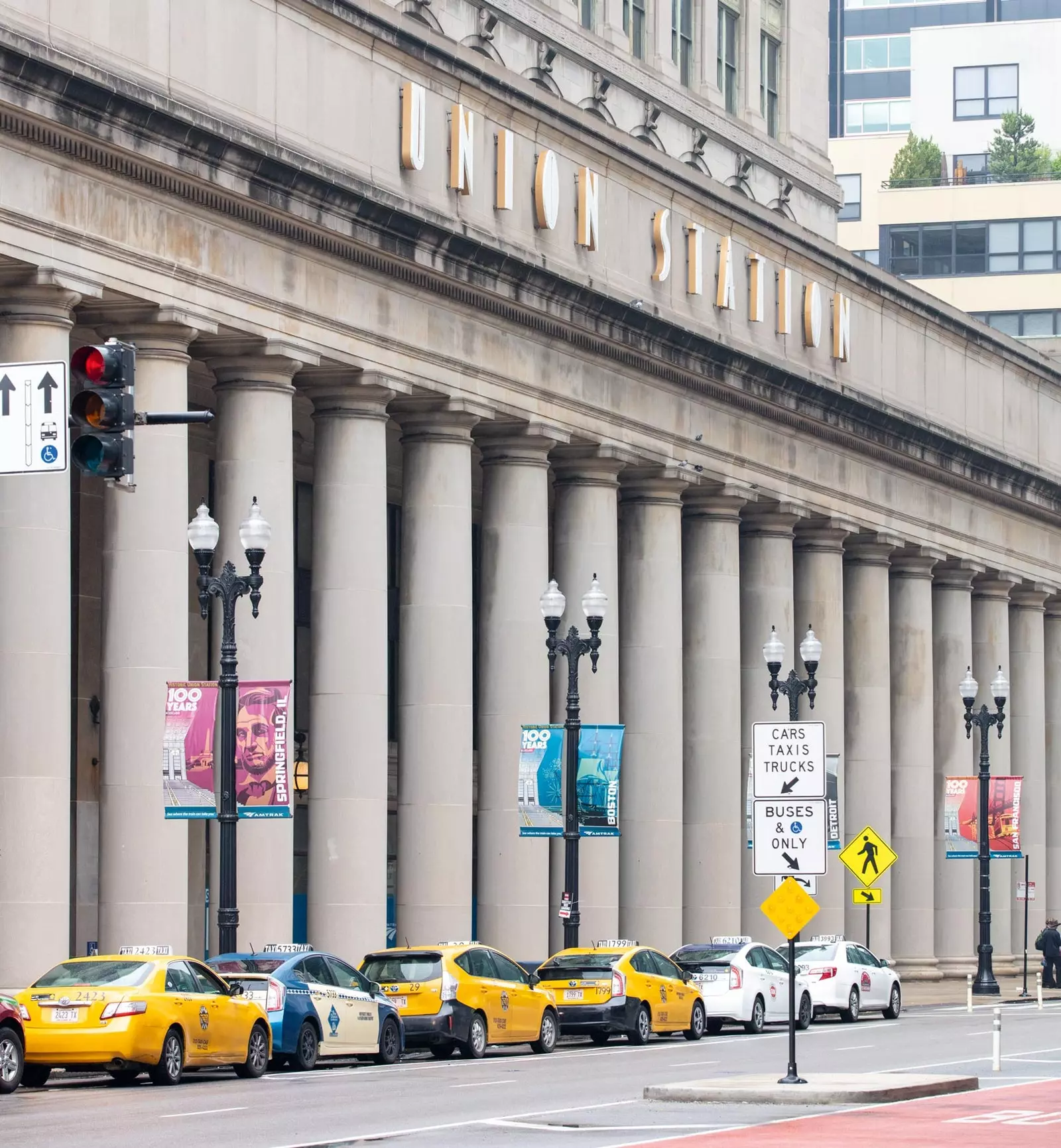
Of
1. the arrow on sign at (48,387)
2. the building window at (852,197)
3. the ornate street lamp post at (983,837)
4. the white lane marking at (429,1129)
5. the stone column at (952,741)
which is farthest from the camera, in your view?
the building window at (852,197)

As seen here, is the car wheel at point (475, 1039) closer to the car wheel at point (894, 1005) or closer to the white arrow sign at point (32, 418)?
the white arrow sign at point (32, 418)

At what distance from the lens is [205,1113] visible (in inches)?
976

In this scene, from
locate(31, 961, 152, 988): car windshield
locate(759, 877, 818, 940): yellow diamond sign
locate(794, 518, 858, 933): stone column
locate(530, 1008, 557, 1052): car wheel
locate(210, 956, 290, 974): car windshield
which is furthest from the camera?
locate(794, 518, 858, 933): stone column

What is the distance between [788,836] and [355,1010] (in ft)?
29.0

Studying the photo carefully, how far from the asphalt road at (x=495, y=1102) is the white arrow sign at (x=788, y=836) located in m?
2.65

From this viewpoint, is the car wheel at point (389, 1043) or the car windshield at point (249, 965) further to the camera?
the car wheel at point (389, 1043)

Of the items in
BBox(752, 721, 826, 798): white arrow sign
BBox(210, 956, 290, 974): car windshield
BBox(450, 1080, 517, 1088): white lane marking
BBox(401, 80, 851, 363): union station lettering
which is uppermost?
BBox(401, 80, 851, 363): union station lettering

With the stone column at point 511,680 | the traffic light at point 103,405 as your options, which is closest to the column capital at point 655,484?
the stone column at point 511,680

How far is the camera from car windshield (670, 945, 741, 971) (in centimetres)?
4453

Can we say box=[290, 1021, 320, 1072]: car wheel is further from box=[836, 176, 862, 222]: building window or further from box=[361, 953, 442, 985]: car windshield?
box=[836, 176, 862, 222]: building window

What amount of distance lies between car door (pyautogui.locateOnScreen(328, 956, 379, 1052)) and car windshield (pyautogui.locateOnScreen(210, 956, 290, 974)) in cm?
112

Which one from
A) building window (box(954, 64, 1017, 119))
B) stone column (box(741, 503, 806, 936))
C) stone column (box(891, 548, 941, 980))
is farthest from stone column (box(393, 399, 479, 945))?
building window (box(954, 64, 1017, 119))

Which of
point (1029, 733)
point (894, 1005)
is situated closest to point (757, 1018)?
point (894, 1005)

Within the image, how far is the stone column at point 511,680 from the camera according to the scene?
49500mm
